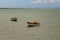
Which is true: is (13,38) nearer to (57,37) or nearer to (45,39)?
(45,39)

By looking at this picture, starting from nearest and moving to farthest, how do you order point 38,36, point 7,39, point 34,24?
point 7,39
point 38,36
point 34,24

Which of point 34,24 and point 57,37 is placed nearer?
point 57,37

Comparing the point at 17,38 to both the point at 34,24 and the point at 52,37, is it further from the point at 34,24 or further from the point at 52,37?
the point at 34,24

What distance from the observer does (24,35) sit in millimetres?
6738

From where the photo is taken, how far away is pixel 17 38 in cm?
623

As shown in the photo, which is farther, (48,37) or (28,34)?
(28,34)

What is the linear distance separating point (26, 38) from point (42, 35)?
69 centimetres

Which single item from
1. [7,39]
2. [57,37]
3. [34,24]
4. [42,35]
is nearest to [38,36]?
[42,35]

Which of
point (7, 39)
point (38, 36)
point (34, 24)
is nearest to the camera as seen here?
point (7, 39)

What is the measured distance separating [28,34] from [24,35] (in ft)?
0.73

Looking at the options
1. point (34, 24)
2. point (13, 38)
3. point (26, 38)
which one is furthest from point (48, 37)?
point (34, 24)

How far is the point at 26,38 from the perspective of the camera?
20.6ft

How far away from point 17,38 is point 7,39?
0.35 metres

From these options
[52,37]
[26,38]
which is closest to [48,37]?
[52,37]
